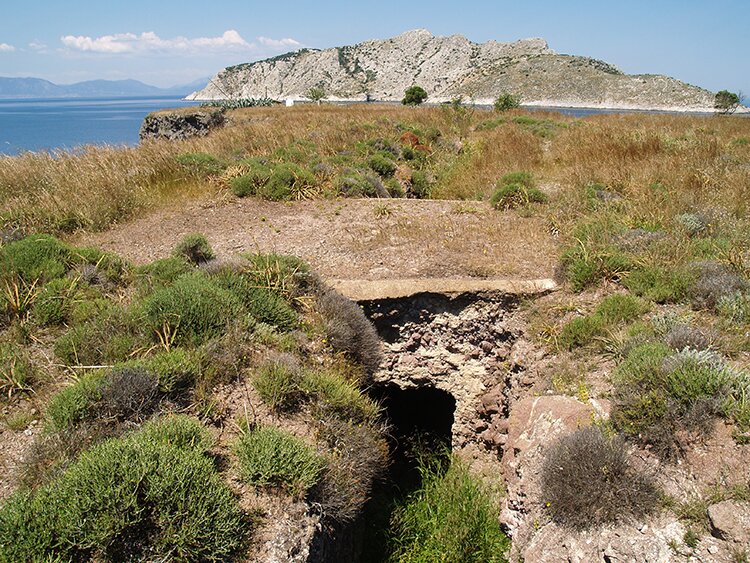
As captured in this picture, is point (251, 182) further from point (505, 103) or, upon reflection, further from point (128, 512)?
point (505, 103)

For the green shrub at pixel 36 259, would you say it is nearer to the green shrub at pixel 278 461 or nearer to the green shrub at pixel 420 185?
the green shrub at pixel 278 461

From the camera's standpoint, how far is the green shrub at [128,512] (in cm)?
288

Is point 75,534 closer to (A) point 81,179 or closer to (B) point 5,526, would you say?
(B) point 5,526

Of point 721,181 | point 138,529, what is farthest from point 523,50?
point 138,529

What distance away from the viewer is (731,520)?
3.24 metres

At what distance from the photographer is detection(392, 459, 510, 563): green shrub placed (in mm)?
4898

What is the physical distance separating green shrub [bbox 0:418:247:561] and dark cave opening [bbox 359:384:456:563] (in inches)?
92.4

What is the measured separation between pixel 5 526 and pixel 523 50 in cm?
13922

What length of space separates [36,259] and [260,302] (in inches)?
107

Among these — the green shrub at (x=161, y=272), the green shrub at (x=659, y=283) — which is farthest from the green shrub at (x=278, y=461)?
the green shrub at (x=659, y=283)

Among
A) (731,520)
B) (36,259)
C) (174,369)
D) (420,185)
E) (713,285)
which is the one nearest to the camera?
(731,520)

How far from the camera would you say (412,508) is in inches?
224

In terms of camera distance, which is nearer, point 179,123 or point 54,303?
point 54,303

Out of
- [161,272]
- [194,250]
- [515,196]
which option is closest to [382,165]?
[515,196]
